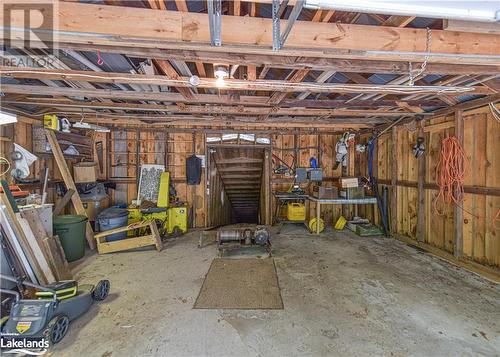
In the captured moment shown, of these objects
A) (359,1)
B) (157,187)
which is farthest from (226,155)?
(359,1)

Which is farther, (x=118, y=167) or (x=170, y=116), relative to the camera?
(x=118, y=167)

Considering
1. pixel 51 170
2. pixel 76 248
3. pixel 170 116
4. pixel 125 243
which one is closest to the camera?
pixel 76 248

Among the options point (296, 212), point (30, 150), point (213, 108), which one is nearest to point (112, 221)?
point (30, 150)

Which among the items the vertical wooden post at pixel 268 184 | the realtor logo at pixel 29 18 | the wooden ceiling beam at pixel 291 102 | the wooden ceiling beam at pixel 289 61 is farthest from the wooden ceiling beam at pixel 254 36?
the vertical wooden post at pixel 268 184

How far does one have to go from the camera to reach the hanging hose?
3127mm

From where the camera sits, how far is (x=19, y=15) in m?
1.46

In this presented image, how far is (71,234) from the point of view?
10.5 ft

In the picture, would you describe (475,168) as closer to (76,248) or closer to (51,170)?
(76,248)

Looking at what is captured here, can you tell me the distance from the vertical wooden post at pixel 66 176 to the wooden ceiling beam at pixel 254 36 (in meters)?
2.76

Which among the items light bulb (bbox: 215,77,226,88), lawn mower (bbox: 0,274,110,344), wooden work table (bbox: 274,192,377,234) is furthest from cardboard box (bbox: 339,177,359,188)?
lawn mower (bbox: 0,274,110,344)

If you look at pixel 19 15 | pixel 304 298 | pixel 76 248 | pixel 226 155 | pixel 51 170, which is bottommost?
pixel 304 298

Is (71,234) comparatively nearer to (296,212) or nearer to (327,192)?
(296,212)

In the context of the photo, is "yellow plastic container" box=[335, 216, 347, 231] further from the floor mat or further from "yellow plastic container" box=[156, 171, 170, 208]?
"yellow plastic container" box=[156, 171, 170, 208]

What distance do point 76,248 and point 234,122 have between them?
3.36 metres
